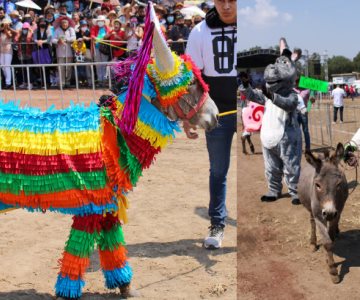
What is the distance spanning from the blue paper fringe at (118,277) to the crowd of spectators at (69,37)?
16.8ft

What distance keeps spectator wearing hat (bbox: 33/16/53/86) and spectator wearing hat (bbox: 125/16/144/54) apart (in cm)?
176

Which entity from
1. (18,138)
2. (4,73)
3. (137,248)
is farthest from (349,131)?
(4,73)

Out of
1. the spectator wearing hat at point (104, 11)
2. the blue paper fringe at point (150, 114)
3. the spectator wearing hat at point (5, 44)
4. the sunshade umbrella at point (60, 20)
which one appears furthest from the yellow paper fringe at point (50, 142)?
the spectator wearing hat at point (104, 11)

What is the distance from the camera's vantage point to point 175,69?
7.60 ft

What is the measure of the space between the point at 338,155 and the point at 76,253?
147cm

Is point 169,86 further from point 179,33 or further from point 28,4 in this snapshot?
point 28,4

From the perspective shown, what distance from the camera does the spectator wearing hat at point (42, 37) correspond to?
28.4 ft

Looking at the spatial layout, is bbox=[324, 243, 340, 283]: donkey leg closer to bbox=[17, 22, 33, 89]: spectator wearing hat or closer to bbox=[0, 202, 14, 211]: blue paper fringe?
bbox=[0, 202, 14, 211]: blue paper fringe

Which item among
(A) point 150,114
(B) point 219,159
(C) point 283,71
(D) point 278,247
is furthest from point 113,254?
(C) point 283,71

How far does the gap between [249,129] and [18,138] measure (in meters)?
1.31

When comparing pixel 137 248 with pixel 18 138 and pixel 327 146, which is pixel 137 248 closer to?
pixel 18 138

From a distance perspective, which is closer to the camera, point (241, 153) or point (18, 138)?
point (241, 153)

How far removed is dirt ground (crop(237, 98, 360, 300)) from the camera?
1.54 meters

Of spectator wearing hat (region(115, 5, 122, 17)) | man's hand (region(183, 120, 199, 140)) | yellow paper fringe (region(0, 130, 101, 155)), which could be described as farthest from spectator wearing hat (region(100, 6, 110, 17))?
yellow paper fringe (region(0, 130, 101, 155))
